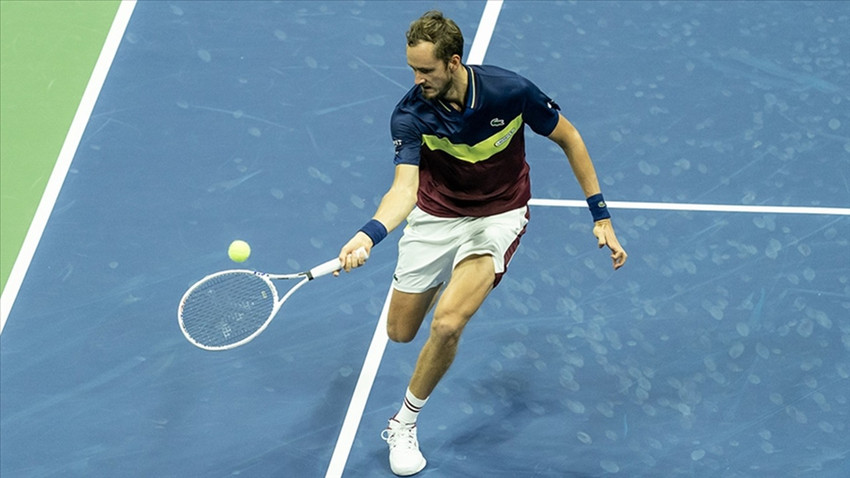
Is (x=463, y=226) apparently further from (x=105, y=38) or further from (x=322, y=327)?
(x=105, y=38)

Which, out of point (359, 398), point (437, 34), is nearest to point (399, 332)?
point (359, 398)

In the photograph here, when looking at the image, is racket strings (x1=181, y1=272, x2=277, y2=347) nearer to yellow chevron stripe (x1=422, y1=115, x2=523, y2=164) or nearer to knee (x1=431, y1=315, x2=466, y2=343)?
knee (x1=431, y1=315, x2=466, y2=343)

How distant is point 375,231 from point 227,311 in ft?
4.34

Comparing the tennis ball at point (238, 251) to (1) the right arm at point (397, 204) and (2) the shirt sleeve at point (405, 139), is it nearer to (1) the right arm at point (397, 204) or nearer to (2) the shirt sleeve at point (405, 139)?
(1) the right arm at point (397, 204)

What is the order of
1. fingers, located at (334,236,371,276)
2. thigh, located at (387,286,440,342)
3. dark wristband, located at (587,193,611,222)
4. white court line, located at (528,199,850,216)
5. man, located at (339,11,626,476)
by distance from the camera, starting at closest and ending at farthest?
fingers, located at (334,236,371,276) < man, located at (339,11,626,476) < dark wristband, located at (587,193,611,222) < thigh, located at (387,286,440,342) < white court line, located at (528,199,850,216)

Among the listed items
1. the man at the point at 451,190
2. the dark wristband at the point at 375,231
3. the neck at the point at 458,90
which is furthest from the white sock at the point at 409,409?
the neck at the point at 458,90

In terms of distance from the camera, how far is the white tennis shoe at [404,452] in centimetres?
745

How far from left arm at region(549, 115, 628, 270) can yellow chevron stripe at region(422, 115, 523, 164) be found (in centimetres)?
20

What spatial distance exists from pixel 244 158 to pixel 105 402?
1941 millimetres

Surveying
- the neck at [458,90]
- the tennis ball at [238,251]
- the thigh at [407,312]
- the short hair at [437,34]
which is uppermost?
the short hair at [437,34]

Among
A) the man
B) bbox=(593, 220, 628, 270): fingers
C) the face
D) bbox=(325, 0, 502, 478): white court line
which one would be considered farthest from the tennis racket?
bbox=(593, 220, 628, 270): fingers

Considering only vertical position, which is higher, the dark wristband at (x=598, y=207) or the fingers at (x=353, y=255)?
the fingers at (x=353, y=255)

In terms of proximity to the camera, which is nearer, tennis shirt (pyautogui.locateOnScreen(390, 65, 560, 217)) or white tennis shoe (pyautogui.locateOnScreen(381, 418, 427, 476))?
tennis shirt (pyautogui.locateOnScreen(390, 65, 560, 217))

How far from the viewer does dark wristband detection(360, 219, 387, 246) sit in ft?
21.5
